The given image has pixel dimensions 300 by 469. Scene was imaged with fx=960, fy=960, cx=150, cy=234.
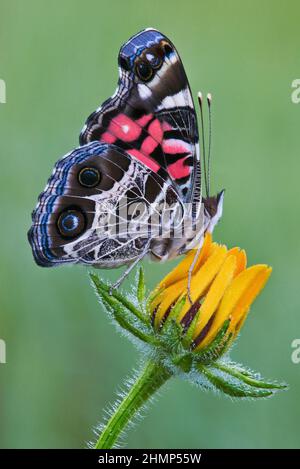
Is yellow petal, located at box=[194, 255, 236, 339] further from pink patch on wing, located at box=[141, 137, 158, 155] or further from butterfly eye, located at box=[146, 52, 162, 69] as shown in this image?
butterfly eye, located at box=[146, 52, 162, 69]

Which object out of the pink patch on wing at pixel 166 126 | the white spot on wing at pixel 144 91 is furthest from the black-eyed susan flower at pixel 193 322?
the white spot on wing at pixel 144 91

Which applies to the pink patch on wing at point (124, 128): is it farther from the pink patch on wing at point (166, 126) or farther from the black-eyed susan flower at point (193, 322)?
the black-eyed susan flower at point (193, 322)

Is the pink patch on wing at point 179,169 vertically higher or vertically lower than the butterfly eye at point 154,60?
lower

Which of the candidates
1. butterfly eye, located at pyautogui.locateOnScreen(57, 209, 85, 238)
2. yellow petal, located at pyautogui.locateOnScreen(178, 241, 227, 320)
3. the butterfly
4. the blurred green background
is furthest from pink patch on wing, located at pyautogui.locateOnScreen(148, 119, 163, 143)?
the blurred green background

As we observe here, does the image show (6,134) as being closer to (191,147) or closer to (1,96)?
(1,96)

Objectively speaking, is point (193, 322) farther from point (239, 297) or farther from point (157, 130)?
point (157, 130)

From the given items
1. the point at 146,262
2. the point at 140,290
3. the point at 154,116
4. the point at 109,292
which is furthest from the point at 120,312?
the point at 146,262
